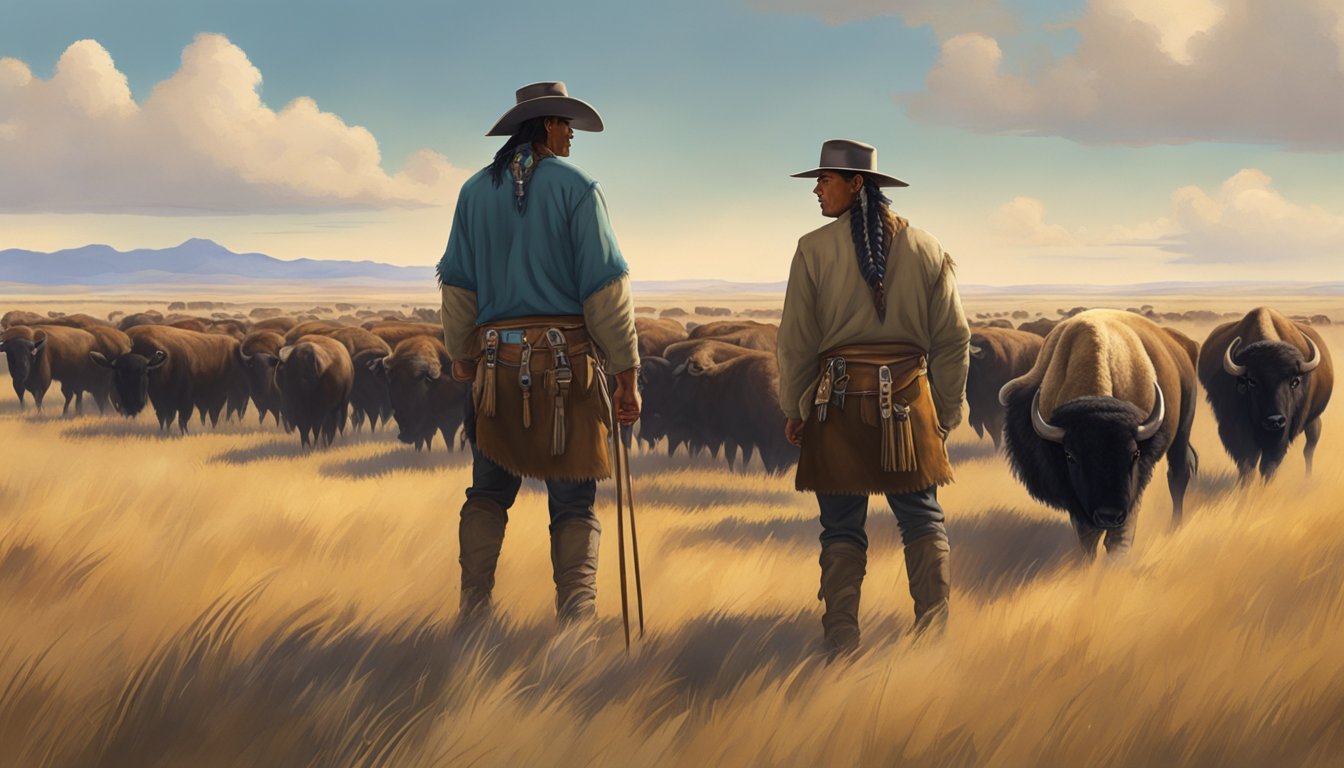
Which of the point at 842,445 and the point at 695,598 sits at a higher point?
the point at 842,445

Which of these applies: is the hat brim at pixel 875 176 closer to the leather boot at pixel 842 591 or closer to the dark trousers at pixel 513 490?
the leather boot at pixel 842 591

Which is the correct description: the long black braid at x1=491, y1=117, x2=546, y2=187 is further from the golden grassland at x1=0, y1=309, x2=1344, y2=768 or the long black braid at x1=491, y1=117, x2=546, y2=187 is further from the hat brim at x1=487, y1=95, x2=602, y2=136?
the golden grassland at x1=0, y1=309, x2=1344, y2=768

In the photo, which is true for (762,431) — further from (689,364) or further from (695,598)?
(695,598)

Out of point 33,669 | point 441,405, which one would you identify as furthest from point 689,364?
point 33,669

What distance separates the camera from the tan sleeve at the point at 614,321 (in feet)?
14.4

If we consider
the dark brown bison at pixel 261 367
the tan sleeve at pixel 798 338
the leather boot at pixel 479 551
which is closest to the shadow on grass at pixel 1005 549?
the tan sleeve at pixel 798 338

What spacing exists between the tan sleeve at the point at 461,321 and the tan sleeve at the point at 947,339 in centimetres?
175

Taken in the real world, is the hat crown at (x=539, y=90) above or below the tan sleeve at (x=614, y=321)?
above

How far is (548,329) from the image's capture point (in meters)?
4.47

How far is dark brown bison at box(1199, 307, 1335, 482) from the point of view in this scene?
28.9 ft

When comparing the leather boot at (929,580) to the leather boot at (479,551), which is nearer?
the leather boot at (929,580)

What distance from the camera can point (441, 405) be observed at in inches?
539

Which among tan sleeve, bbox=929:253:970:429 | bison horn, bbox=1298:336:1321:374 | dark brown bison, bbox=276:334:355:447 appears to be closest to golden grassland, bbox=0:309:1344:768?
tan sleeve, bbox=929:253:970:429

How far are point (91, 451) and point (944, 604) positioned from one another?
1144cm
